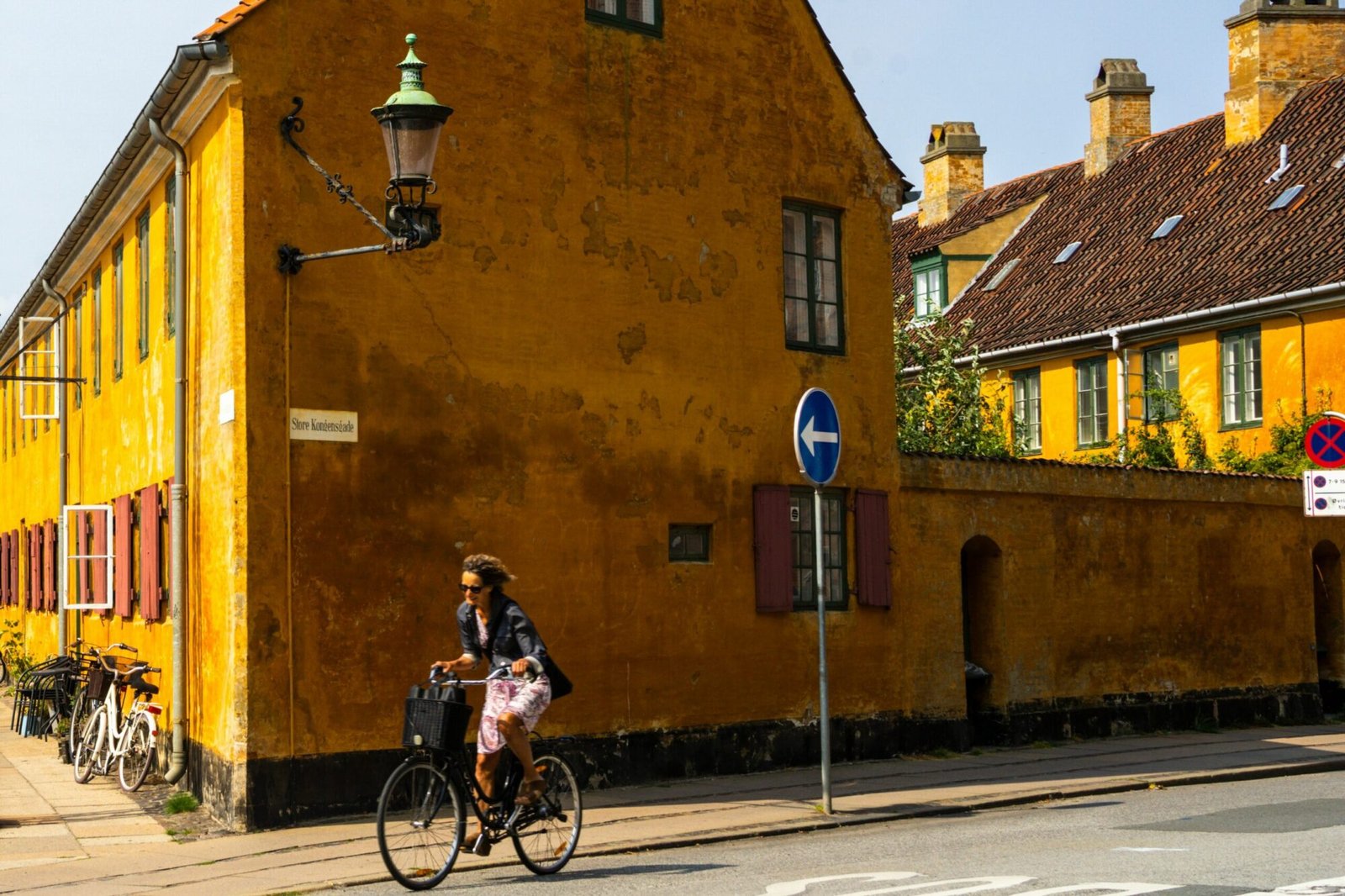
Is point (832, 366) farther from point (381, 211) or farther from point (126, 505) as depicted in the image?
point (126, 505)

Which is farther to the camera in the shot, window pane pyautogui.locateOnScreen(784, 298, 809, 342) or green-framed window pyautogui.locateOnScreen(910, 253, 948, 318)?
green-framed window pyautogui.locateOnScreen(910, 253, 948, 318)

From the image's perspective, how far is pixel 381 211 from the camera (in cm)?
1380

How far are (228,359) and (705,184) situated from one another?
4865 mm

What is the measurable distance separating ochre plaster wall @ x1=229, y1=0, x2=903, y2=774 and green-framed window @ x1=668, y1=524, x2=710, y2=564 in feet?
0.33

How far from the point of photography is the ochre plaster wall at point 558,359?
1313cm

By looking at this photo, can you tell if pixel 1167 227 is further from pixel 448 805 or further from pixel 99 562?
pixel 448 805

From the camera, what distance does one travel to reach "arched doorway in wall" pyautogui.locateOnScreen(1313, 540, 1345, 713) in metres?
22.2

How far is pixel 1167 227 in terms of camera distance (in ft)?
106

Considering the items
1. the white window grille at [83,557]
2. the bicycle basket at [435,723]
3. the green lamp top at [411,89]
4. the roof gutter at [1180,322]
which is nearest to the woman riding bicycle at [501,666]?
the bicycle basket at [435,723]

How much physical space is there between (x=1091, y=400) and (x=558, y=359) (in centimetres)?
1901

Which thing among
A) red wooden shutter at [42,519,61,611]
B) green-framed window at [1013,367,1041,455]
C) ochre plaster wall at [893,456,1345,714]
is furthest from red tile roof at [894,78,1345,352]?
red wooden shutter at [42,519,61,611]

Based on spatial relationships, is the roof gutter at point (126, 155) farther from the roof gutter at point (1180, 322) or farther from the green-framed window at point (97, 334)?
the roof gutter at point (1180, 322)

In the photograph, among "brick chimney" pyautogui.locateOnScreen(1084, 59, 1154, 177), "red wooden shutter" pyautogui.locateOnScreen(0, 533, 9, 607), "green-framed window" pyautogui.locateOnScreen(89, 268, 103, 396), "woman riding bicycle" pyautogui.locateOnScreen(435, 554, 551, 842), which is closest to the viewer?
"woman riding bicycle" pyautogui.locateOnScreen(435, 554, 551, 842)

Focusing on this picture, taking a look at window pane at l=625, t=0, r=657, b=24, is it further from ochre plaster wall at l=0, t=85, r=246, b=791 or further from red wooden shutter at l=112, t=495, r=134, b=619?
red wooden shutter at l=112, t=495, r=134, b=619
